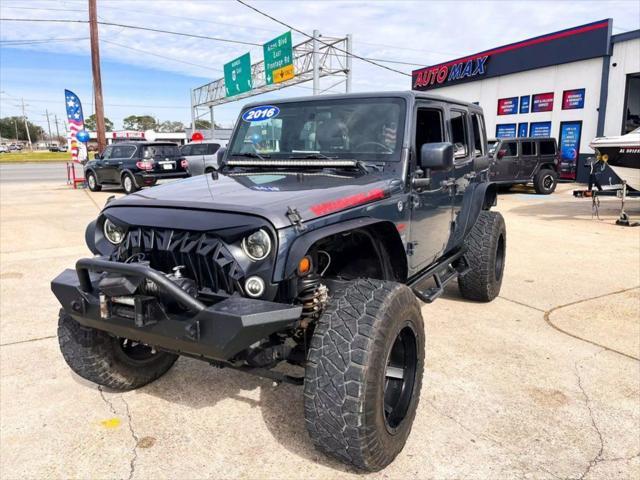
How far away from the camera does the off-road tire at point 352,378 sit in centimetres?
221

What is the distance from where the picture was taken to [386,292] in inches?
97.7

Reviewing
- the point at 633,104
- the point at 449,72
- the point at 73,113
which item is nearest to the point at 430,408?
the point at 73,113

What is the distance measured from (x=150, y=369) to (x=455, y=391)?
2018mm

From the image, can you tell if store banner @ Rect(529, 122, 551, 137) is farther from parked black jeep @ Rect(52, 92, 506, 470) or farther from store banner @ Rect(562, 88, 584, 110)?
parked black jeep @ Rect(52, 92, 506, 470)

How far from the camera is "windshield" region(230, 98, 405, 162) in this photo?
11.0 ft

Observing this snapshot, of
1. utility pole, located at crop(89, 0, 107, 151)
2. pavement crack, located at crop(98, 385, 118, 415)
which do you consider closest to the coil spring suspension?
pavement crack, located at crop(98, 385, 118, 415)

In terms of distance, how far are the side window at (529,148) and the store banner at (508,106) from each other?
6043 millimetres

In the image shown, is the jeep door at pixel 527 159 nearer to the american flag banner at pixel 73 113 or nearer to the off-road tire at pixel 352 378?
the off-road tire at pixel 352 378

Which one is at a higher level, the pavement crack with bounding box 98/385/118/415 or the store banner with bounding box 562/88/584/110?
the store banner with bounding box 562/88/584/110

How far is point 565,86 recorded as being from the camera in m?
18.5

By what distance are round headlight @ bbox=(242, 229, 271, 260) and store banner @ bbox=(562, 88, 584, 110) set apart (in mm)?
19136

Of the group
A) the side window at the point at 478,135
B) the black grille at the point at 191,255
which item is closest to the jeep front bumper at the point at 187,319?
the black grille at the point at 191,255

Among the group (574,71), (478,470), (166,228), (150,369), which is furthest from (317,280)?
(574,71)

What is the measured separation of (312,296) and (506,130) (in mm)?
21147
